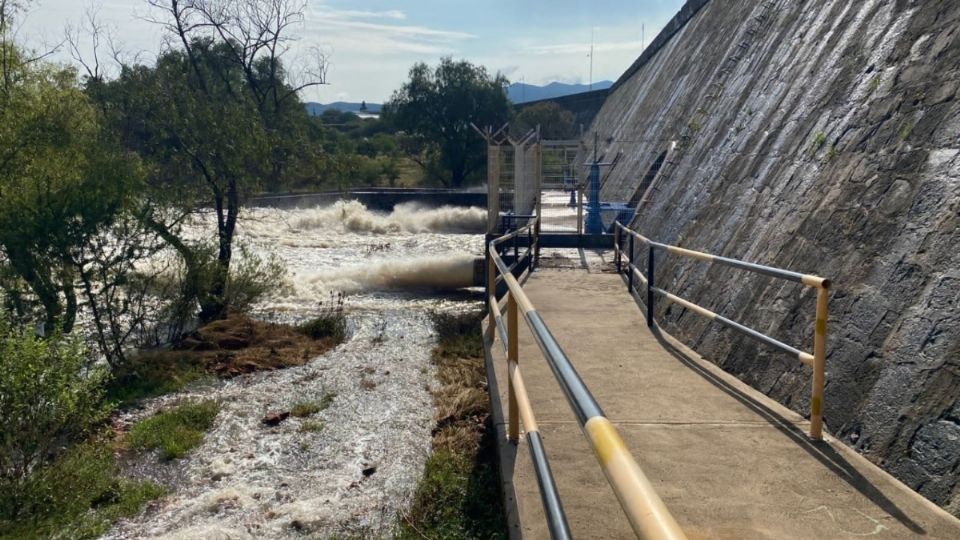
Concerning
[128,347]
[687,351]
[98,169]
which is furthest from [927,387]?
[128,347]

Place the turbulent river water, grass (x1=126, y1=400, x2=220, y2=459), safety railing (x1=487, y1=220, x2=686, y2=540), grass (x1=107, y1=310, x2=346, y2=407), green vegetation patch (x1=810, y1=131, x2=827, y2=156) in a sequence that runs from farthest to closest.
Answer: grass (x1=107, y1=310, x2=346, y2=407), grass (x1=126, y1=400, x2=220, y2=459), the turbulent river water, green vegetation patch (x1=810, y1=131, x2=827, y2=156), safety railing (x1=487, y1=220, x2=686, y2=540)

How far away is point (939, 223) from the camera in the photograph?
436cm

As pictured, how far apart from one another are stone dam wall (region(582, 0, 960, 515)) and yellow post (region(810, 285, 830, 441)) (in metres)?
0.13

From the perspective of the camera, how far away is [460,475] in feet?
22.7

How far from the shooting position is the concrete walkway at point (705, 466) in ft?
11.3

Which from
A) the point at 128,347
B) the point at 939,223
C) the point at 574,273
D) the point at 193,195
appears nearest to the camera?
the point at 939,223

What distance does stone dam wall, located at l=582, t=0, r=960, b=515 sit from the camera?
393cm

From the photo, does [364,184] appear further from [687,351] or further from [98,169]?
[687,351]

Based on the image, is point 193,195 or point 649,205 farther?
point 193,195

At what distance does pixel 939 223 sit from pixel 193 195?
16.2m

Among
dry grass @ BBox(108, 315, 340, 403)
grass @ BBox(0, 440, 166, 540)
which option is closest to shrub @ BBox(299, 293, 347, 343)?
dry grass @ BBox(108, 315, 340, 403)

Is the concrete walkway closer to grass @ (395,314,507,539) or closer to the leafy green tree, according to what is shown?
grass @ (395,314,507,539)

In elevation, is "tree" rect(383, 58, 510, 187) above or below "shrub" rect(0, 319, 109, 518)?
above

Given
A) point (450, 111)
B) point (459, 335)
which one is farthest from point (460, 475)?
point (450, 111)
